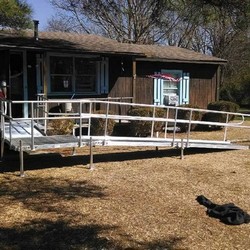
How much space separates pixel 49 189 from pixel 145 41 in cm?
2881

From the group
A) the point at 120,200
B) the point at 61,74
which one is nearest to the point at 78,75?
the point at 61,74

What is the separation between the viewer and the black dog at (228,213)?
592cm

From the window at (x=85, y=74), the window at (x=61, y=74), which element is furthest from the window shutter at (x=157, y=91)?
the window at (x=61, y=74)

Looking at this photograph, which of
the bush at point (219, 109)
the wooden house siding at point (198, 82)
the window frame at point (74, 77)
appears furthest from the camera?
the wooden house siding at point (198, 82)

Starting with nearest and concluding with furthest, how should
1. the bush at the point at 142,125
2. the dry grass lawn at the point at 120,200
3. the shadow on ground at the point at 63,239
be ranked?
the shadow on ground at the point at 63,239 < the dry grass lawn at the point at 120,200 < the bush at the point at 142,125

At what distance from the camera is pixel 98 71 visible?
15664mm

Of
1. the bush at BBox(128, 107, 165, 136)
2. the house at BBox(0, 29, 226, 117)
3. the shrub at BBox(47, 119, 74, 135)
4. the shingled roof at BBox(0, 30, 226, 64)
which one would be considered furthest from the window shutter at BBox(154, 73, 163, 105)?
the shrub at BBox(47, 119, 74, 135)

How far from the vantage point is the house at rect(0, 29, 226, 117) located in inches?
541

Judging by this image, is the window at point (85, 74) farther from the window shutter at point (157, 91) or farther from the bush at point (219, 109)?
the bush at point (219, 109)

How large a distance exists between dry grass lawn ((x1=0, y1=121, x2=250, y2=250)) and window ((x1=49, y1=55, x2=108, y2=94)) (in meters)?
4.37

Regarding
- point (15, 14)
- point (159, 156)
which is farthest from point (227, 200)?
point (15, 14)

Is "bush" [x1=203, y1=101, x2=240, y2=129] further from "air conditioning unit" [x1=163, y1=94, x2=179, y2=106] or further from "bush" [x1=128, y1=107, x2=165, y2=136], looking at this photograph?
"bush" [x1=128, y1=107, x2=165, y2=136]

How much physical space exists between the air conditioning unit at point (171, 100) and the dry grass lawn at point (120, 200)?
7.03m

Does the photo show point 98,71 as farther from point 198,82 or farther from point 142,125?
point 198,82
